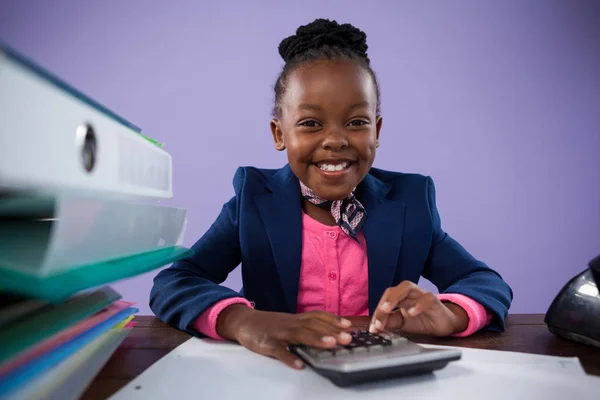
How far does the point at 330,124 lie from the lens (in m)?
0.68

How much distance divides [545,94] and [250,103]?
946mm

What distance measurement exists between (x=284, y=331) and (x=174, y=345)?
0.12m

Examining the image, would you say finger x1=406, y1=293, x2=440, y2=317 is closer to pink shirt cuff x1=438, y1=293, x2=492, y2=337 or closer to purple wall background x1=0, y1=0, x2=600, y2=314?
pink shirt cuff x1=438, y1=293, x2=492, y2=337

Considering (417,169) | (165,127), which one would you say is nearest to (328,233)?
(417,169)

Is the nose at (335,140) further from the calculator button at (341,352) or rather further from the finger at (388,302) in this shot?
the calculator button at (341,352)

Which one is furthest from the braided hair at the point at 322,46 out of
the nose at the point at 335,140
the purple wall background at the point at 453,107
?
the purple wall background at the point at 453,107

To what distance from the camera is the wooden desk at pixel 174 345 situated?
348 millimetres

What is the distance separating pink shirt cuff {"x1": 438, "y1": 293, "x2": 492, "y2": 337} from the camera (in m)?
0.50

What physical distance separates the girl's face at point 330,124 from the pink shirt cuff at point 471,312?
0.80 ft

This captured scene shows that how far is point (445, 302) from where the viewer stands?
0.54 m

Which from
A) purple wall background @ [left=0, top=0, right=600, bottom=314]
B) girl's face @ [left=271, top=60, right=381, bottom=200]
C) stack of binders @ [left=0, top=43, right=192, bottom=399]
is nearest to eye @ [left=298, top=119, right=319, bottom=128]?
girl's face @ [left=271, top=60, right=381, bottom=200]

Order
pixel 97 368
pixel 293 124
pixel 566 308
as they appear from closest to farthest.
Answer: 1. pixel 97 368
2. pixel 566 308
3. pixel 293 124

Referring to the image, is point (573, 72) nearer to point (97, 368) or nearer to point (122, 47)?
point (122, 47)

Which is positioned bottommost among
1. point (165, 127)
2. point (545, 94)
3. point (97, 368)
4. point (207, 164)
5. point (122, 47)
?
point (97, 368)
